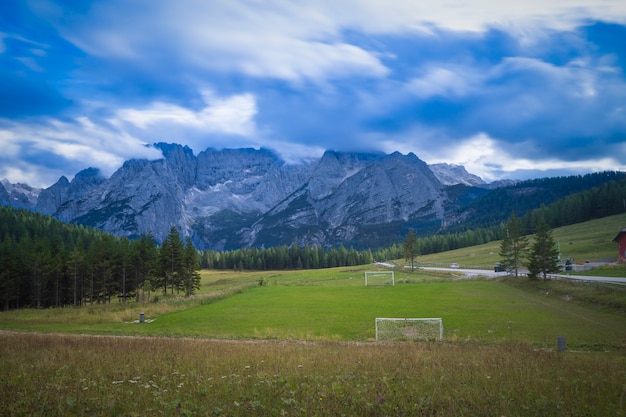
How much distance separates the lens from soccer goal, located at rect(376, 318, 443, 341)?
30.1 m

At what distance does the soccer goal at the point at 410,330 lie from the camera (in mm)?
30094

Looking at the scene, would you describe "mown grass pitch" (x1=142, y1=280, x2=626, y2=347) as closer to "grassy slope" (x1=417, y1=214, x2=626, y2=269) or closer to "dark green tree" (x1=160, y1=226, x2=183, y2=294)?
"dark green tree" (x1=160, y1=226, x2=183, y2=294)

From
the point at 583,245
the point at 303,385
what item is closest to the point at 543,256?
the point at 303,385

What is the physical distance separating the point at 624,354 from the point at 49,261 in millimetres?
99033

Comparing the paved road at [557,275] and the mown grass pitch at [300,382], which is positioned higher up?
the mown grass pitch at [300,382]

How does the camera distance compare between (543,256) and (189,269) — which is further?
(189,269)

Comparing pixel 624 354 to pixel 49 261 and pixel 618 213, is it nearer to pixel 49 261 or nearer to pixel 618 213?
pixel 49 261

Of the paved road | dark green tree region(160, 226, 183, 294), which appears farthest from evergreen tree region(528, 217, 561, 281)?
dark green tree region(160, 226, 183, 294)

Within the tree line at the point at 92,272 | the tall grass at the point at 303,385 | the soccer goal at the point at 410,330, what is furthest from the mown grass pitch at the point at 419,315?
the tree line at the point at 92,272

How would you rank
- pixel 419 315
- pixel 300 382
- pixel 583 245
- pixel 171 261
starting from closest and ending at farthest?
1. pixel 300 382
2. pixel 419 315
3. pixel 171 261
4. pixel 583 245

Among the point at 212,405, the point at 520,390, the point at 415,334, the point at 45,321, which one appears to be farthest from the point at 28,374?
the point at 45,321

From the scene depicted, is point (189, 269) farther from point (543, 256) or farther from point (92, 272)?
point (543, 256)

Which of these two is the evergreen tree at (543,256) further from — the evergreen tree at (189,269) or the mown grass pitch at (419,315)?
the evergreen tree at (189,269)

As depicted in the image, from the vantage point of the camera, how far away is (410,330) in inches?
1325
